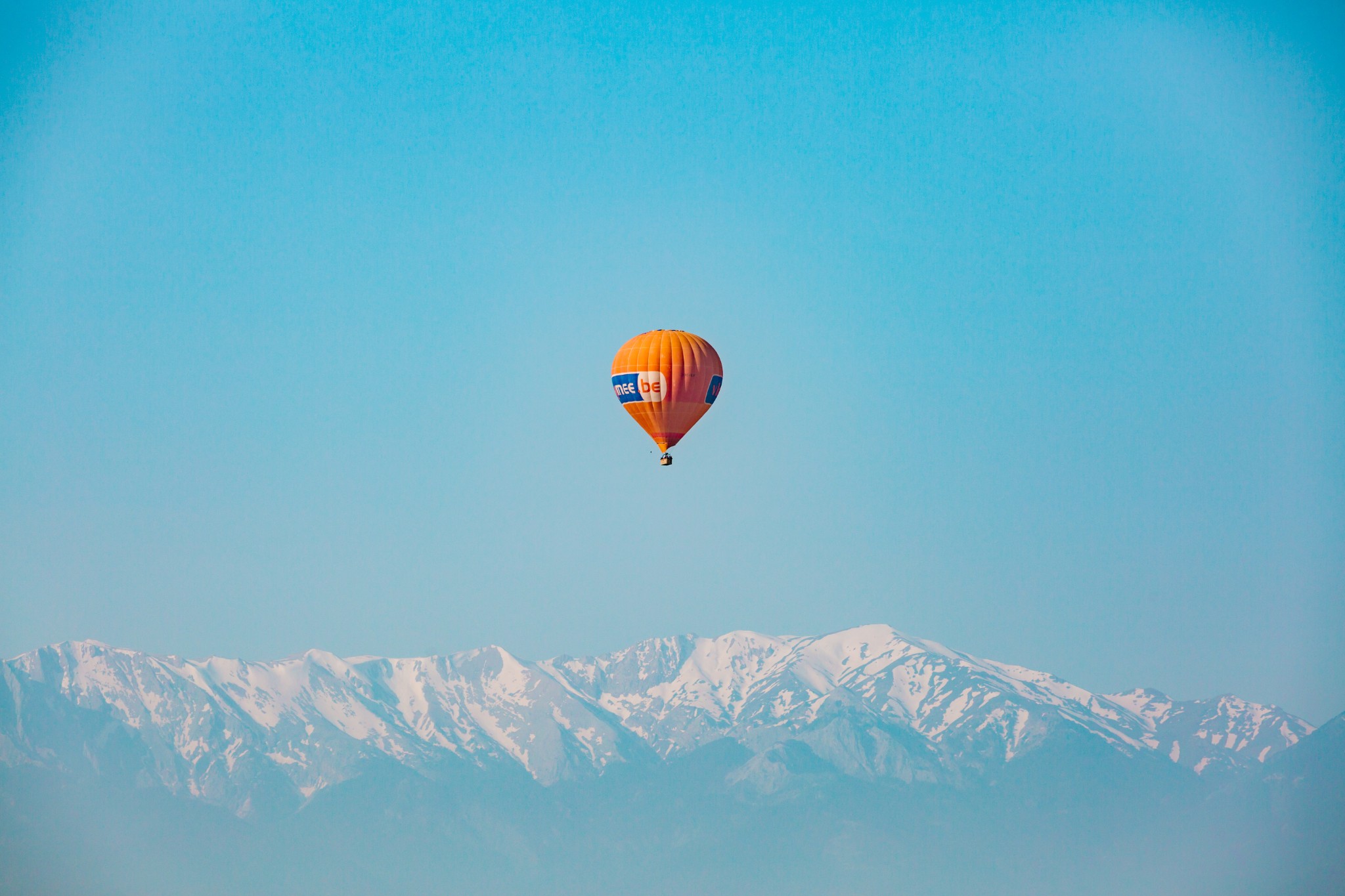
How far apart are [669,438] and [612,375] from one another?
248 inches

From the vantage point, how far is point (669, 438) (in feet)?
354

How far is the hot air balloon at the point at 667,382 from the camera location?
350 feet

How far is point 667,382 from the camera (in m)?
107

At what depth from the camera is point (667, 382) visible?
350 feet

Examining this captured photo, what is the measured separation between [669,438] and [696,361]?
5433 millimetres

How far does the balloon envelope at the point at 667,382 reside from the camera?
10681 centimetres

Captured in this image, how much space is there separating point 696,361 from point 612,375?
6.56 m

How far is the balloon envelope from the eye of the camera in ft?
350

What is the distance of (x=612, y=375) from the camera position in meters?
110

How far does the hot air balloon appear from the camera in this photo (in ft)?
350

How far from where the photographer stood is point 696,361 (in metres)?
107
